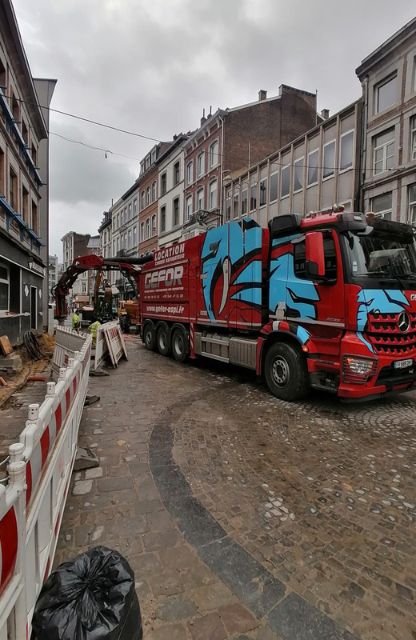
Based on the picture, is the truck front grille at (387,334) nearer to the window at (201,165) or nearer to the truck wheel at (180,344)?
the truck wheel at (180,344)

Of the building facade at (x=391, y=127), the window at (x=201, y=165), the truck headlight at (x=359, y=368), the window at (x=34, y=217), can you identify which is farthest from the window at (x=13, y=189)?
the window at (x=201, y=165)

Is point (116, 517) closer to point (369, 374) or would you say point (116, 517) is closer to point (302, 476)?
point (302, 476)

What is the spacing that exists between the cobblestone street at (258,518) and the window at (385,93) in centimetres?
1424

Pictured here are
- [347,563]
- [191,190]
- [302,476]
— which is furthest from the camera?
[191,190]

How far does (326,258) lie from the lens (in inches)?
215

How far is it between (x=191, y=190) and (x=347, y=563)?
2651 centimetres

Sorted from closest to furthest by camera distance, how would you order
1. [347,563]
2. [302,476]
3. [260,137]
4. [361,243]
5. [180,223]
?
[347,563]
[302,476]
[361,243]
[260,137]
[180,223]

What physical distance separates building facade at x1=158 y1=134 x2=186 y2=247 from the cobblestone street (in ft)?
79.0

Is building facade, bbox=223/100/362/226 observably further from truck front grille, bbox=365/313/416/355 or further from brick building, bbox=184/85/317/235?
truck front grille, bbox=365/313/416/355

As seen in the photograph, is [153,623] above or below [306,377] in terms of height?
below

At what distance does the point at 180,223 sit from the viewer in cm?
2791

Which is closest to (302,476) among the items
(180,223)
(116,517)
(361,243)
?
(116,517)

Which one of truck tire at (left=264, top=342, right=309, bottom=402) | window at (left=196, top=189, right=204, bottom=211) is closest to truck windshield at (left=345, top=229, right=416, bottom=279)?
truck tire at (left=264, top=342, right=309, bottom=402)

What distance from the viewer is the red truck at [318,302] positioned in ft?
16.8
